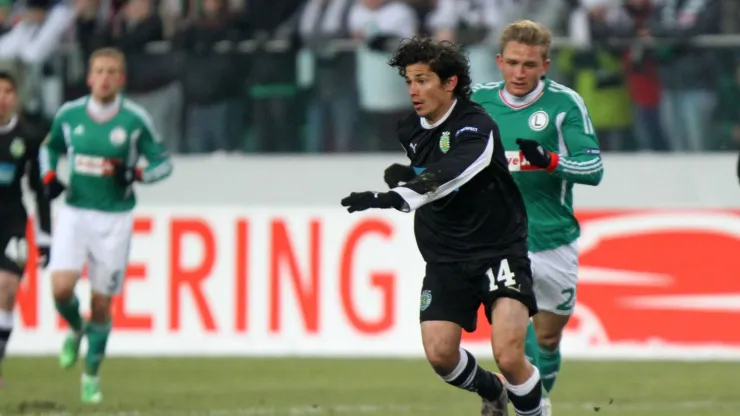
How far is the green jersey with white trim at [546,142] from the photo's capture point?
29.1ft

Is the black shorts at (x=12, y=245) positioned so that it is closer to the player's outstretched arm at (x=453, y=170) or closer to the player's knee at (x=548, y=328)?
the player's knee at (x=548, y=328)

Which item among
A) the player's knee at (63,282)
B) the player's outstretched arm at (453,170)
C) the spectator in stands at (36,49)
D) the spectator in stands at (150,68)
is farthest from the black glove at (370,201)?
the spectator in stands at (36,49)

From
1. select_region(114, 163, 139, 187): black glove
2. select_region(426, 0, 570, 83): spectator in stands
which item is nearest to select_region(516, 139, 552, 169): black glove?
select_region(114, 163, 139, 187): black glove

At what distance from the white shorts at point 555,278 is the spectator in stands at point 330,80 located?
660 centimetres

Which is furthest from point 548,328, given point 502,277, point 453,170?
point 453,170

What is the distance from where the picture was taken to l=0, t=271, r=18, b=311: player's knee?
12.0 meters

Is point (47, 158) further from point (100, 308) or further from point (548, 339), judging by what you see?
point (548, 339)

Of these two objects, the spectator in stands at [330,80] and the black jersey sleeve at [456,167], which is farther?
the spectator in stands at [330,80]

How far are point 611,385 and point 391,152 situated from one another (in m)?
4.19

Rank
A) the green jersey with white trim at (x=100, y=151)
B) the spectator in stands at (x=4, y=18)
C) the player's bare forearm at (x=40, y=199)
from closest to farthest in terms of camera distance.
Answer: the green jersey with white trim at (x=100, y=151), the player's bare forearm at (x=40, y=199), the spectator in stands at (x=4, y=18)

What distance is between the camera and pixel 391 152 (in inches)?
614

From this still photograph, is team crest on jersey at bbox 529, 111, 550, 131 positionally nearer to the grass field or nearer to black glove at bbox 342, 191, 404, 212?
black glove at bbox 342, 191, 404, 212

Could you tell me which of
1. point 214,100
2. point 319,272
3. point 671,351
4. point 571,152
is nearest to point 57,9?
point 214,100

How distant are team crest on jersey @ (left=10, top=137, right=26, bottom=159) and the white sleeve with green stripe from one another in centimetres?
483
